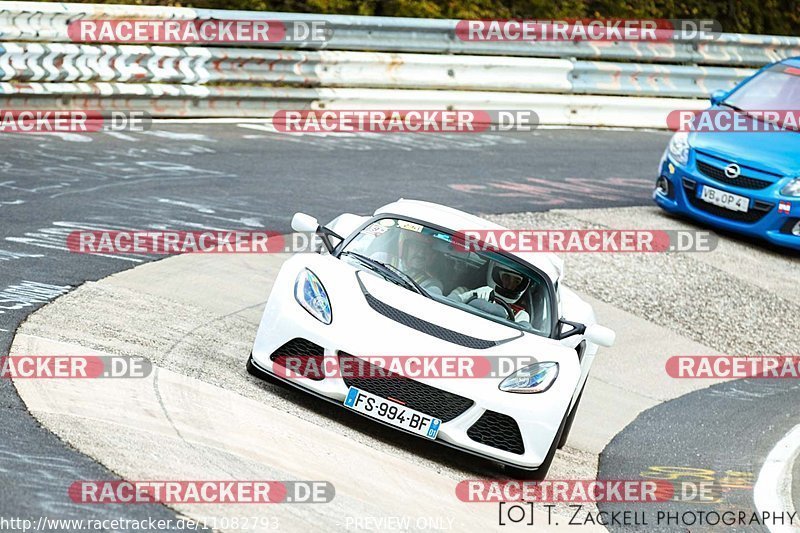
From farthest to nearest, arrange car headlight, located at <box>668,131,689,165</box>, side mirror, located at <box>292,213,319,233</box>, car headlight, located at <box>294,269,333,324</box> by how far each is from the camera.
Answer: car headlight, located at <box>668,131,689,165</box> < side mirror, located at <box>292,213,319,233</box> < car headlight, located at <box>294,269,333,324</box>

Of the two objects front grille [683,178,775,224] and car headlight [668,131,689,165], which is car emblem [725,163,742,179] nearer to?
front grille [683,178,775,224]

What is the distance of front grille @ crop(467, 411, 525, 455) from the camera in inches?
275

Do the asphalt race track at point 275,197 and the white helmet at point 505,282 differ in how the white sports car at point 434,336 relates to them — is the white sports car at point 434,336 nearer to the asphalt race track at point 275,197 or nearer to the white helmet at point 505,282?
the white helmet at point 505,282

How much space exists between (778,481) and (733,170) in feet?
19.6

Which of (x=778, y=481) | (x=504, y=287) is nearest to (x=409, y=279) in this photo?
(x=504, y=287)

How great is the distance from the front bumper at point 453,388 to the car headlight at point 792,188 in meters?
6.79

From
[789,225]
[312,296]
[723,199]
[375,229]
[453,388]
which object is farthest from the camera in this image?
[723,199]

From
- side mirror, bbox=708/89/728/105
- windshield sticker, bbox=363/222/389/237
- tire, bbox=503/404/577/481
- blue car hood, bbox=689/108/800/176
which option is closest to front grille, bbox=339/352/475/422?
tire, bbox=503/404/577/481

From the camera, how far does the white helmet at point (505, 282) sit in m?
7.93

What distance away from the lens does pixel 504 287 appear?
7957 millimetres

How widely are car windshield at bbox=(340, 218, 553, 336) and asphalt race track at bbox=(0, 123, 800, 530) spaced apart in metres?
1.18

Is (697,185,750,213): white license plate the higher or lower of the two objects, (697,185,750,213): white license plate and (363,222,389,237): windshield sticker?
the lower

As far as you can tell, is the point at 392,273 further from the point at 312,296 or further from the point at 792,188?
the point at 792,188

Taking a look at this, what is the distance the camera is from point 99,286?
9.05m
